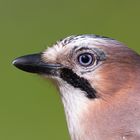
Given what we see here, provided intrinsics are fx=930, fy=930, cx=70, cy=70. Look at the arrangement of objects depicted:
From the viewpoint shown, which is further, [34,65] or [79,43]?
[34,65]

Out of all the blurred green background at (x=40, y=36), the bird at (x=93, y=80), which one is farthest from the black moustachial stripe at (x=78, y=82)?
the blurred green background at (x=40, y=36)

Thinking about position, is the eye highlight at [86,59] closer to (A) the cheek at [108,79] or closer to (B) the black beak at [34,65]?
(A) the cheek at [108,79]

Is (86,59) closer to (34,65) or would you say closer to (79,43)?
(79,43)

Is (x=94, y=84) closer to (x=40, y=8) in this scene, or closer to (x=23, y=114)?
(x=23, y=114)

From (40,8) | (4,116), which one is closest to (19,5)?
(40,8)

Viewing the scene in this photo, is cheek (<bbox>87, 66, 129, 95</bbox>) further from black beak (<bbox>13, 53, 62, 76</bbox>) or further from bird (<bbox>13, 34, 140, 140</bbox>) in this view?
black beak (<bbox>13, 53, 62, 76</bbox>)

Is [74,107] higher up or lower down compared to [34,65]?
lower down

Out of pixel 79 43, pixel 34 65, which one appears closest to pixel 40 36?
pixel 34 65
